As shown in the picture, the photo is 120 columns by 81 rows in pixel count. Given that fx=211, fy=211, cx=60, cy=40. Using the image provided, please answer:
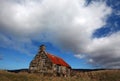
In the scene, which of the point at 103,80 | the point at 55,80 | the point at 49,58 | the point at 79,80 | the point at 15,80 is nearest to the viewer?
the point at 15,80

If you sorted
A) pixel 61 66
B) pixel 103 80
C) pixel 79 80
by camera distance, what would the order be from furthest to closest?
pixel 61 66 → pixel 103 80 → pixel 79 80

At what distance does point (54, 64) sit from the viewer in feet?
192

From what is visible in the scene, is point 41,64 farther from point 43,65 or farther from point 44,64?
point 44,64

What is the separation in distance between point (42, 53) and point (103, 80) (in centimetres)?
2226

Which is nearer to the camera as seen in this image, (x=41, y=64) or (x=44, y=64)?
(x=44, y=64)

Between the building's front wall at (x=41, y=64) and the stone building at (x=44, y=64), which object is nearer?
the stone building at (x=44, y=64)

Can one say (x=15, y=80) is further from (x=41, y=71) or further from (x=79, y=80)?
(x=41, y=71)

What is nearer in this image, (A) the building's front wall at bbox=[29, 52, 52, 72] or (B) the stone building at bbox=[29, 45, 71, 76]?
(B) the stone building at bbox=[29, 45, 71, 76]

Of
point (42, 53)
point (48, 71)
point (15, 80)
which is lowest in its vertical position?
point (15, 80)

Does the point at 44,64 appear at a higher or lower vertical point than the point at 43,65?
higher

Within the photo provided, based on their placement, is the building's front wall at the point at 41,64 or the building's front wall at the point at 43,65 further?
the building's front wall at the point at 41,64

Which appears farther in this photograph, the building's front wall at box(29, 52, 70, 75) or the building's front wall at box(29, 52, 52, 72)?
the building's front wall at box(29, 52, 52, 72)

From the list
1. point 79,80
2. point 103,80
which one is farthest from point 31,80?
point 103,80

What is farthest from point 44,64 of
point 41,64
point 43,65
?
point 41,64
